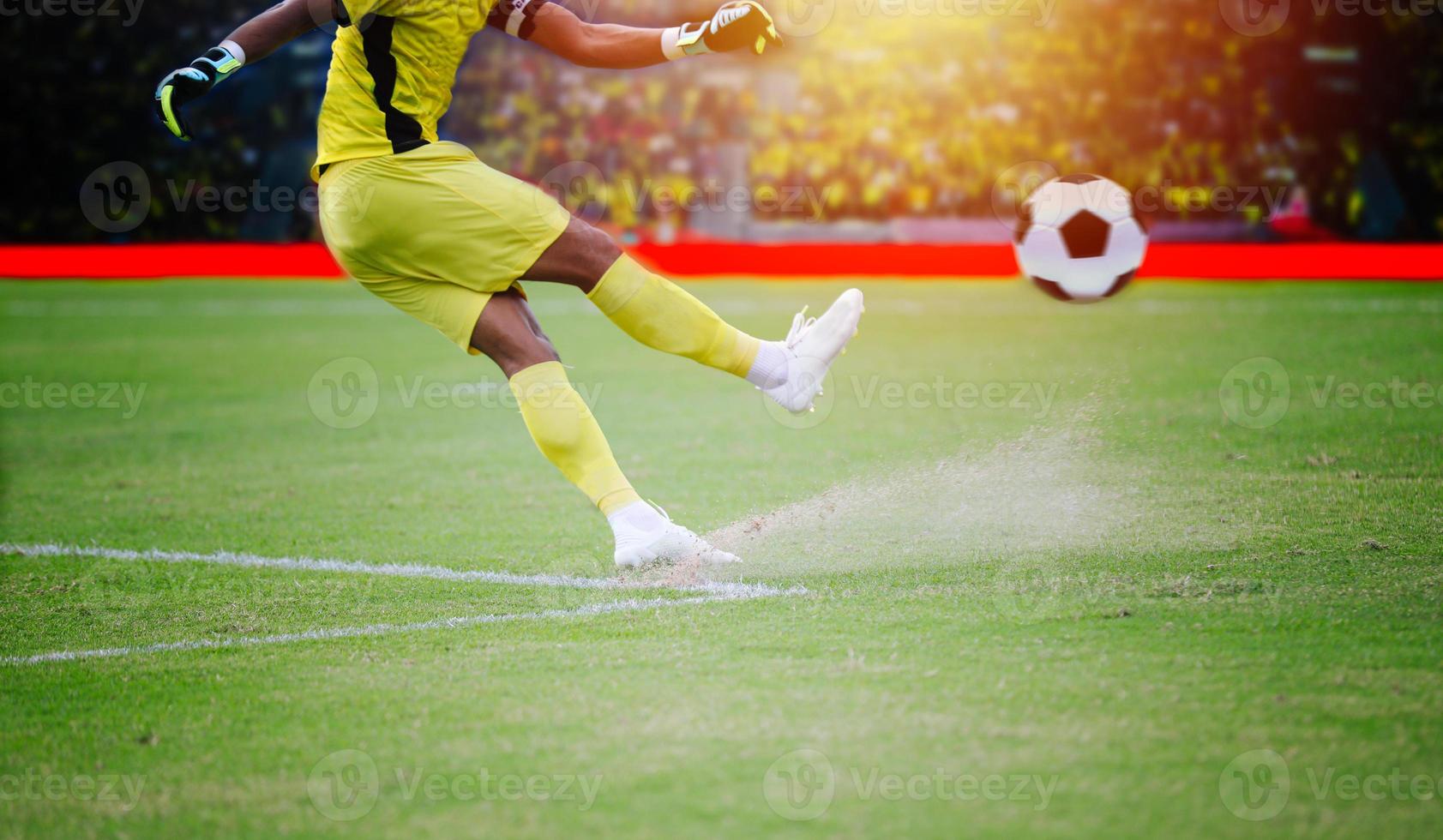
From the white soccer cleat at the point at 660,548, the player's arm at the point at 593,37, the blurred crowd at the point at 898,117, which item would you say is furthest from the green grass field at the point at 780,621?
the blurred crowd at the point at 898,117

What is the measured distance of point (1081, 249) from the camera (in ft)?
23.5

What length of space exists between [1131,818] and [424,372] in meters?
7.46

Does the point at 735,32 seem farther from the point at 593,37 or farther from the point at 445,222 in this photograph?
the point at 445,222

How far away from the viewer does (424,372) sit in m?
9.10

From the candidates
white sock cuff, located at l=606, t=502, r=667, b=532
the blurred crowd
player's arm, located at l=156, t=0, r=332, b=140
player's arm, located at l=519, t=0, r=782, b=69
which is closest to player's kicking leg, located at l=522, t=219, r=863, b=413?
white sock cuff, located at l=606, t=502, r=667, b=532

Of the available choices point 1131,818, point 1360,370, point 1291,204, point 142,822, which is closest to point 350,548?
point 142,822

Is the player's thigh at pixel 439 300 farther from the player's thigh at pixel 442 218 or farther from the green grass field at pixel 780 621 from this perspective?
the green grass field at pixel 780 621

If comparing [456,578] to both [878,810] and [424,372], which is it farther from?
[424,372]

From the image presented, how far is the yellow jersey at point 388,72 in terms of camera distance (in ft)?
12.2

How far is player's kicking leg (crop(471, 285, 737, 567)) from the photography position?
3832 millimetres

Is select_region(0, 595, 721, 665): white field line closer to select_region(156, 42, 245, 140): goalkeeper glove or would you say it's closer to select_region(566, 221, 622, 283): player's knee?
select_region(566, 221, 622, 283): player's knee

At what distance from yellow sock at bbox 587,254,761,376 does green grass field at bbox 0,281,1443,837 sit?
2.13 ft

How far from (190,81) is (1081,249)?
188 inches

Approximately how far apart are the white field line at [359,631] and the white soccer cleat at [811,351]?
0.64m
